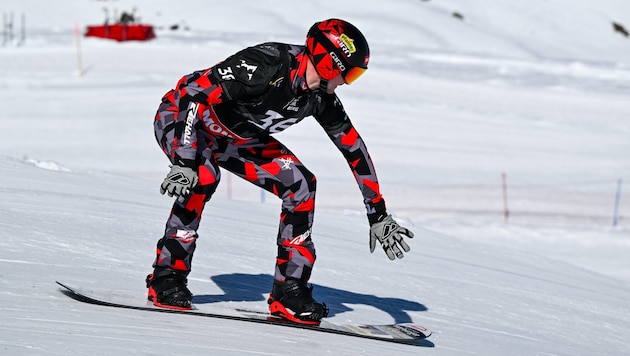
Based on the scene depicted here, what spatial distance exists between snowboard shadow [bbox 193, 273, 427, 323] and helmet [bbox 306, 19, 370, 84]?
1.64 meters

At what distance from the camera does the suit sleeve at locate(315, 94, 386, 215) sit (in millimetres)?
4797

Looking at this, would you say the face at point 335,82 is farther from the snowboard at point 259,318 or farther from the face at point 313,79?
the snowboard at point 259,318

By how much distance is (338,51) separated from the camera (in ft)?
14.4

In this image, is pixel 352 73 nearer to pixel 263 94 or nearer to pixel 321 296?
pixel 263 94

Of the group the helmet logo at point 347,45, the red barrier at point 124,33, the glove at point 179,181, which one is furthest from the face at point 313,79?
the red barrier at point 124,33

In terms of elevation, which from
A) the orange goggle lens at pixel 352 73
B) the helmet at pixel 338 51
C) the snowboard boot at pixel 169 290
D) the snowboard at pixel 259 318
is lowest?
the snowboard at pixel 259 318

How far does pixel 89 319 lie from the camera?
4281mm

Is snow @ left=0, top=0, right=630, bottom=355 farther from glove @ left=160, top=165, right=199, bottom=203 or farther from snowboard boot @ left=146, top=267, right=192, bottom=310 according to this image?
glove @ left=160, top=165, right=199, bottom=203

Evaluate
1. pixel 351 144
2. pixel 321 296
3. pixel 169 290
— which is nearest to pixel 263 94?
pixel 351 144

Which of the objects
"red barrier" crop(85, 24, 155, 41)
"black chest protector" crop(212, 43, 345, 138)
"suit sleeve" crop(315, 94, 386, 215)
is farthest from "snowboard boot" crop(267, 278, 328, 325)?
Result: "red barrier" crop(85, 24, 155, 41)

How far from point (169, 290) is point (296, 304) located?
65 cm

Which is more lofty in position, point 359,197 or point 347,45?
point 347,45

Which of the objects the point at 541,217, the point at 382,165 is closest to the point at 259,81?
the point at 541,217

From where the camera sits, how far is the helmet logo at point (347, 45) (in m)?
4.39
